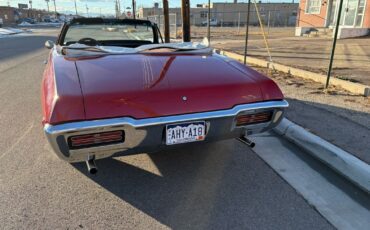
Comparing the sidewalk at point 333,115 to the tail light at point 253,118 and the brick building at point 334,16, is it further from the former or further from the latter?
the brick building at point 334,16

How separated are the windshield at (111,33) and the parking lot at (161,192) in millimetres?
1644

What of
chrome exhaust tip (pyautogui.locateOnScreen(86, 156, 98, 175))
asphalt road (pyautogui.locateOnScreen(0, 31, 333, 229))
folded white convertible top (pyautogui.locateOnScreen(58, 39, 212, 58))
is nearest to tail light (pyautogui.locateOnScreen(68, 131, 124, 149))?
chrome exhaust tip (pyautogui.locateOnScreen(86, 156, 98, 175))

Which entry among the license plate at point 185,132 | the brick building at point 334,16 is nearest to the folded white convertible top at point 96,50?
the license plate at point 185,132

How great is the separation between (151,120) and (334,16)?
22.1 m

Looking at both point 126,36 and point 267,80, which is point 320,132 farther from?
point 126,36

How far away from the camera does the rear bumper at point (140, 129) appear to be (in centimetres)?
232

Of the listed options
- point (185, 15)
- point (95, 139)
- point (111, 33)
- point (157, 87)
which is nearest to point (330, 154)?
point (157, 87)

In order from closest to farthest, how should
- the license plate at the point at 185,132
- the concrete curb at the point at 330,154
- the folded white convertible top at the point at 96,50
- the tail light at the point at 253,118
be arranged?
the license plate at the point at 185,132 → the tail light at the point at 253,118 → the concrete curb at the point at 330,154 → the folded white convertible top at the point at 96,50

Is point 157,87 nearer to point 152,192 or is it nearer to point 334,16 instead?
point 152,192

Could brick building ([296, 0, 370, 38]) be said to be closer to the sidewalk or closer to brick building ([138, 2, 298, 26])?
the sidewalk

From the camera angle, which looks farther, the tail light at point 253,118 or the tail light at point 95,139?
the tail light at point 253,118

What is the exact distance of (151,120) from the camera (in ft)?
8.18

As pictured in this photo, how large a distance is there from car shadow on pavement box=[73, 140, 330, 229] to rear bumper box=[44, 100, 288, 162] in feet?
1.01

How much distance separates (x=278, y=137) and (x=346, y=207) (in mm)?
1624
